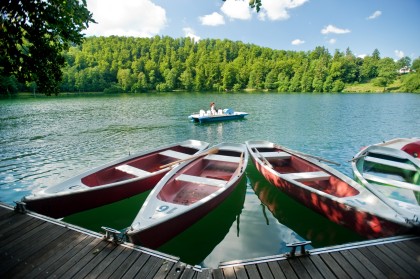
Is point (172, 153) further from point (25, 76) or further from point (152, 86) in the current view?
point (152, 86)

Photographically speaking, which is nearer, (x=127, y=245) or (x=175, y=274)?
(x=175, y=274)

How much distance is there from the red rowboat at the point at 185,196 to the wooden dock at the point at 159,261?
1.92 ft

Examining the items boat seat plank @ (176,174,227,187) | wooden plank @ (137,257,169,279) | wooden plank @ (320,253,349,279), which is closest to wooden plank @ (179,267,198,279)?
wooden plank @ (137,257,169,279)

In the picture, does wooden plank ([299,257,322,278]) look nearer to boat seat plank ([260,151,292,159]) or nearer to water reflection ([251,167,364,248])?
water reflection ([251,167,364,248])

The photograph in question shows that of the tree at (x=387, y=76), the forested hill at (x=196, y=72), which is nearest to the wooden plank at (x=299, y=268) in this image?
the forested hill at (x=196, y=72)

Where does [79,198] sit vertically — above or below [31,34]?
below

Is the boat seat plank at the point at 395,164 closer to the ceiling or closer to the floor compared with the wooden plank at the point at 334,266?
closer to the ceiling

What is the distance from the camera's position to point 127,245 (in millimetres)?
4645

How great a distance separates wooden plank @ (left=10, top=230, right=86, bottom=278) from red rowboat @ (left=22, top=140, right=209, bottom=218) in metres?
1.61

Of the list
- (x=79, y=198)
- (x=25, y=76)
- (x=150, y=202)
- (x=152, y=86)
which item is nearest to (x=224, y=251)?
(x=150, y=202)

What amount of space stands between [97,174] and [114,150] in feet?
26.0

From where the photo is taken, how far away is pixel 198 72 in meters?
102

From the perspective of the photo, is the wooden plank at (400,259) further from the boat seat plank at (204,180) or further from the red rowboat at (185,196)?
the boat seat plank at (204,180)

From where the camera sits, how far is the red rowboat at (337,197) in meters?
5.33
